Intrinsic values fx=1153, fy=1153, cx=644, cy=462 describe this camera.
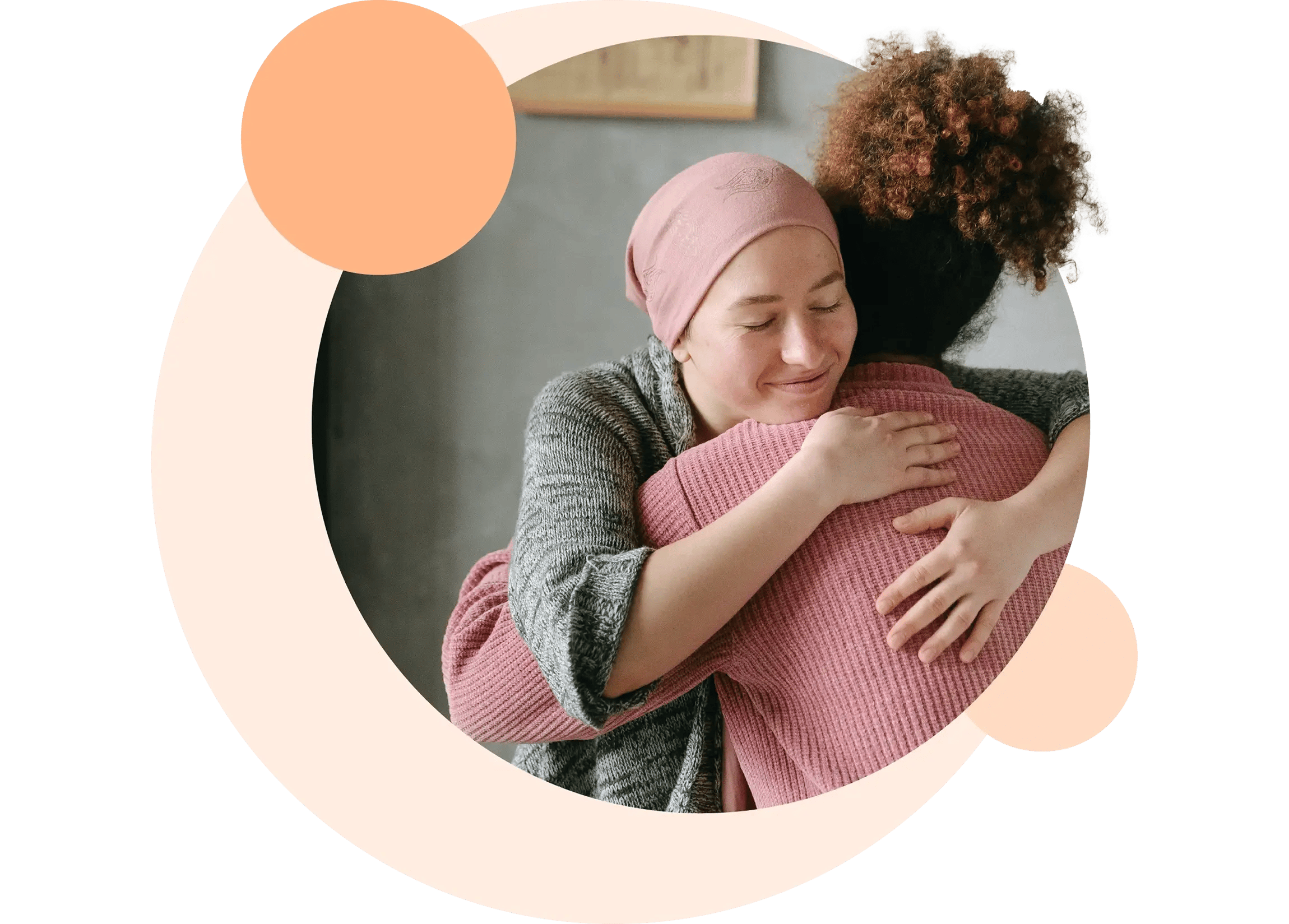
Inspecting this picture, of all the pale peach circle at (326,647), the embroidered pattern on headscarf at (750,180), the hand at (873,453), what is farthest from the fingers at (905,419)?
the pale peach circle at (326,647)

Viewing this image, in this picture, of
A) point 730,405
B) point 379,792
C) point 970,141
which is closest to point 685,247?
point 730,405

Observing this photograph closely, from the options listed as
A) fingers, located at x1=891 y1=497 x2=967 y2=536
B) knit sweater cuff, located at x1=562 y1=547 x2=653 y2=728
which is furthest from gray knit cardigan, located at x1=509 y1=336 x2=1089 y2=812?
fingers, located at x1=891 y1=497 x2=967 y2=536

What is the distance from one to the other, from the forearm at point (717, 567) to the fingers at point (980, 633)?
16 centimetres

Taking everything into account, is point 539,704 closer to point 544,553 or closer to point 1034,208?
point 544,553

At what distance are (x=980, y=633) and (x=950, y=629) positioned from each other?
34 millimetres

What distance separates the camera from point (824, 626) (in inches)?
35.6

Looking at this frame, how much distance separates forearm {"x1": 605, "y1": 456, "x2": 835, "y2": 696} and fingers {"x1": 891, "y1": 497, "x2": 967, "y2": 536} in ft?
0.20

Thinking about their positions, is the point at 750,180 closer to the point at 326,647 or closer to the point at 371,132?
the point at 371,132

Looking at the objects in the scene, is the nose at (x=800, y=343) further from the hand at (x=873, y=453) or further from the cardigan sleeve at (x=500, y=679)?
the cardigan sleeve at (x=500, y=679)

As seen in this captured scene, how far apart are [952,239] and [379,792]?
724 millimetres

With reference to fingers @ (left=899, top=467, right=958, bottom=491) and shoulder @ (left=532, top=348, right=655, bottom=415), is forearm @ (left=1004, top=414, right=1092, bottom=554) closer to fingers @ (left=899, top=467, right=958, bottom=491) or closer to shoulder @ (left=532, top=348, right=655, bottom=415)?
fingers @ (left=899, top=467, right=958, bottom=491)

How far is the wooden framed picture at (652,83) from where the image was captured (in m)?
0.97

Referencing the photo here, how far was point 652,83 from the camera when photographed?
0.98m

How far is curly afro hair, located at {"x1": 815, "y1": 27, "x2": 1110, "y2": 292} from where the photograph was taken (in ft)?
2.95
